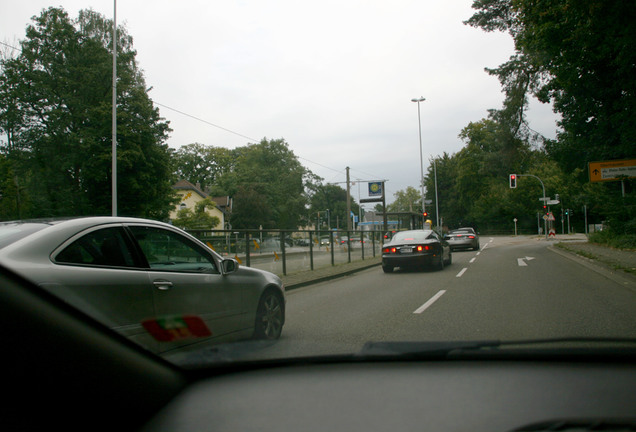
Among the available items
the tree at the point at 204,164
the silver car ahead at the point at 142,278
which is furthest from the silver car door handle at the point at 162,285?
the tree at the point at 204,164

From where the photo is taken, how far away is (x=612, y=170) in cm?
1570

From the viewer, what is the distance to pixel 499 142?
27.0 meters

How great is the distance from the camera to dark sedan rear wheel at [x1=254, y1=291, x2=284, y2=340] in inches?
197

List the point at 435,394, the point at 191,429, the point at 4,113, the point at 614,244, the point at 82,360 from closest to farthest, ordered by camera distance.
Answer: the point at 82,360 < the point at 191,429 < the point at 435,394 < the point at 4,113 < the point at 614,244

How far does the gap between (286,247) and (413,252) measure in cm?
406

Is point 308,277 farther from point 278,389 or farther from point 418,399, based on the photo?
point 418,399

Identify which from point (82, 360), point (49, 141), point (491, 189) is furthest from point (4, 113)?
point (491, 189)

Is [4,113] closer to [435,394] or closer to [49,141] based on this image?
[49,141]

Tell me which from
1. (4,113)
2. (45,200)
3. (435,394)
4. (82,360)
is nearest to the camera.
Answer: (82,360)

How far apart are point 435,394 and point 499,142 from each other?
27611mm

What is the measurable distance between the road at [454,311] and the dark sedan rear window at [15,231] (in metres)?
1.85

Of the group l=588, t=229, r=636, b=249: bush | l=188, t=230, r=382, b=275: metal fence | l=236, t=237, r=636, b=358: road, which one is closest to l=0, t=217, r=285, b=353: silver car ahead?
l=236, t=237, r=636, b=358: road

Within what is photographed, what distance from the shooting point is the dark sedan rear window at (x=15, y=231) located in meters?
2.97

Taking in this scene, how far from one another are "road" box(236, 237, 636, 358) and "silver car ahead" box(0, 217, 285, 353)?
846 millimetres
